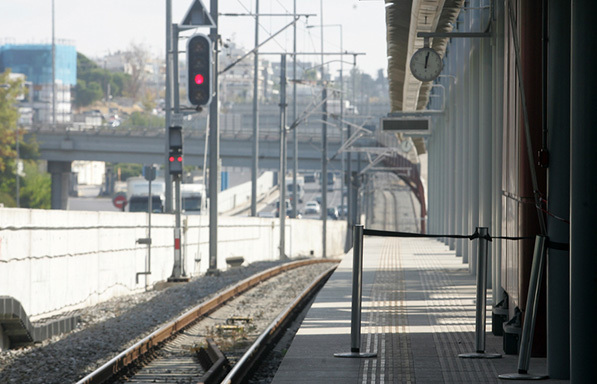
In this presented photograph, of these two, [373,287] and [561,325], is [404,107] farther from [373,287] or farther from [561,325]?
[561,325]

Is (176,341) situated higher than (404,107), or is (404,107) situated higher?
(404,107)

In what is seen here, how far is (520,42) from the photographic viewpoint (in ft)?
32.3

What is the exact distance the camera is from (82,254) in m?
19.8

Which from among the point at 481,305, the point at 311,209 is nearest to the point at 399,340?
the point at 481,305

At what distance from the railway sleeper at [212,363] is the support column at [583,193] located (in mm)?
3713

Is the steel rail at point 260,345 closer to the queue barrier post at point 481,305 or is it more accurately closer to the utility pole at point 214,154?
the queue barrier post at point 481,305

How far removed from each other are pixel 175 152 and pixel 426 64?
731cm

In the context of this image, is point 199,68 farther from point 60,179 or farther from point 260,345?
point 60,179

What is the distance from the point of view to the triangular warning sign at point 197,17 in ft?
86.9

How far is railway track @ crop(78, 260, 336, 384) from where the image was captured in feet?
35.0

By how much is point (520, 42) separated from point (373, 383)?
3572mm

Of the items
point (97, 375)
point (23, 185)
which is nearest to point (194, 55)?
point (97, 375)

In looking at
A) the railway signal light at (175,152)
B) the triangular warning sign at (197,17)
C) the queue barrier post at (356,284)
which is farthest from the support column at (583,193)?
the triangular warning sign at (197,17)

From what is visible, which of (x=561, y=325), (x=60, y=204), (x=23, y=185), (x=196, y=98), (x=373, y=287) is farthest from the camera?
(x=23, y=185)
